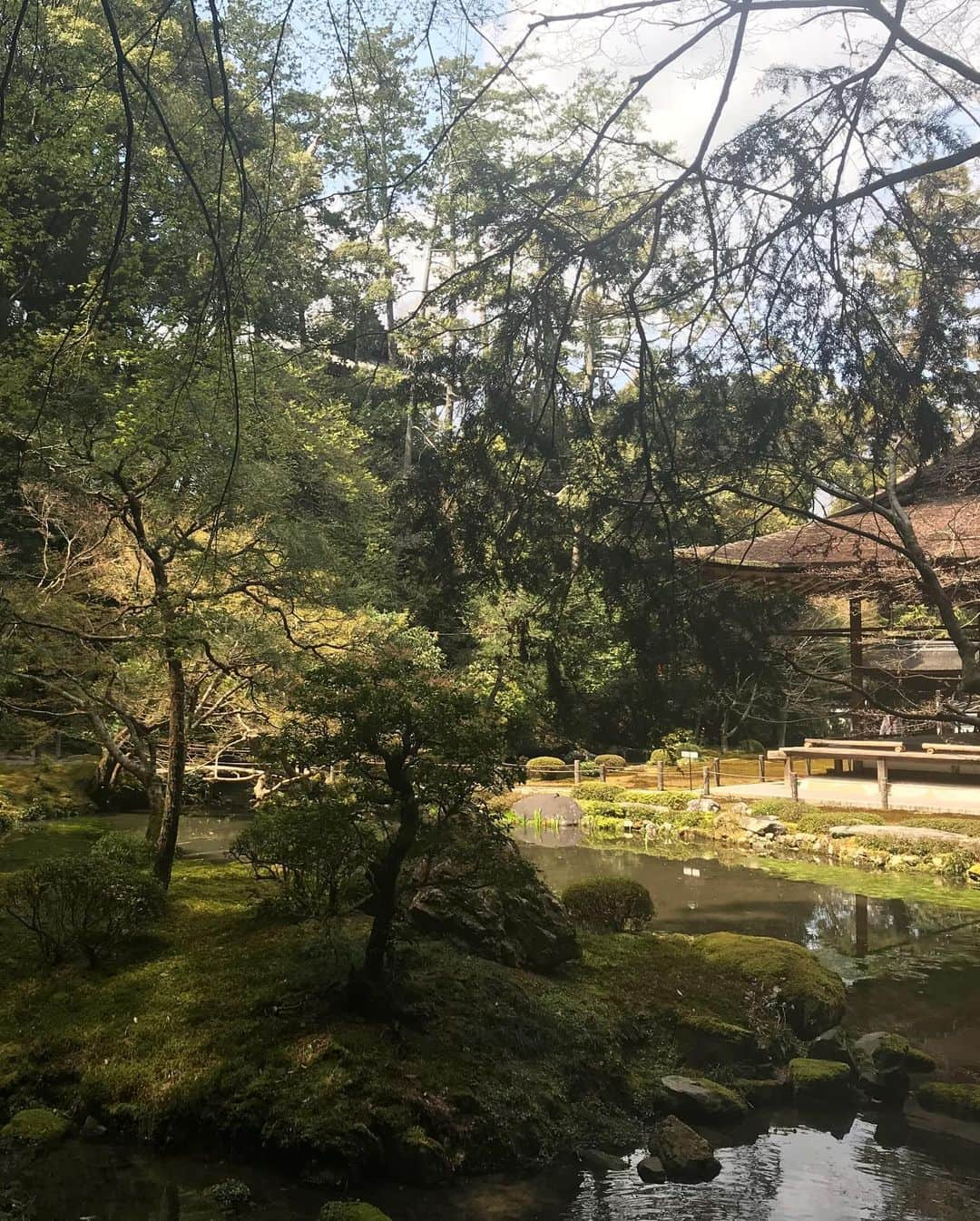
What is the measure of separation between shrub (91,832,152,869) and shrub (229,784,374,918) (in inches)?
45.5

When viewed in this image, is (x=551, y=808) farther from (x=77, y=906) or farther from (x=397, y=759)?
(x=397, y=759)

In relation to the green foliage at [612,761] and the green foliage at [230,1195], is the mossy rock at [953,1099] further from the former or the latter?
the green foliage at [612,761]

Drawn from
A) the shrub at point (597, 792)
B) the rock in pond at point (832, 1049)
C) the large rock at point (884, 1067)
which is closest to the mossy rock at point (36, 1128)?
the rock in pond at point (832, 1049)

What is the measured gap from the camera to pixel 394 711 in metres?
5.16

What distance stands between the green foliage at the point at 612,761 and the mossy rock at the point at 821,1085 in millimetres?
13160

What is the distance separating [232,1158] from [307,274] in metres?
15.2

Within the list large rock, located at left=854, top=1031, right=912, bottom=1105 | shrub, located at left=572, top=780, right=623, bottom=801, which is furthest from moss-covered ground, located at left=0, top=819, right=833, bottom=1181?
shrub, located at left=572, top=780, right=623, bottom=801

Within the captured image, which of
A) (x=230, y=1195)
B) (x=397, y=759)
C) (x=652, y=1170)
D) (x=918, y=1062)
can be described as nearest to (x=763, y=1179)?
(x=652, y=1170)

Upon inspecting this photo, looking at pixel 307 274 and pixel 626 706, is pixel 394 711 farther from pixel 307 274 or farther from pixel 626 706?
pixel 307 274

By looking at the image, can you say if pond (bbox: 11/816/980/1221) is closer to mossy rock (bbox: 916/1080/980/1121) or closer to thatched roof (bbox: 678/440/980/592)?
mossy rock (bbox: 916/1080/980/1121)

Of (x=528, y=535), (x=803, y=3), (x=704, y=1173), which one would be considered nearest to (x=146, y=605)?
(x=528, y=535)

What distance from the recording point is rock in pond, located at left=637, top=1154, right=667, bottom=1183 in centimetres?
442

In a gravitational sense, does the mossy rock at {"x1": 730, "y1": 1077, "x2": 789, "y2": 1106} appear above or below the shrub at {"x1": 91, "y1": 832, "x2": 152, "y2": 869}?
below

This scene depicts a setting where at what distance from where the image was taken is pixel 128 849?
7645 mm
